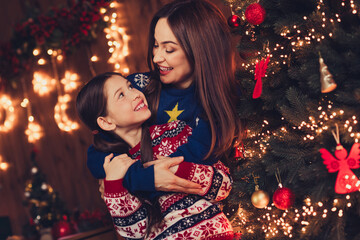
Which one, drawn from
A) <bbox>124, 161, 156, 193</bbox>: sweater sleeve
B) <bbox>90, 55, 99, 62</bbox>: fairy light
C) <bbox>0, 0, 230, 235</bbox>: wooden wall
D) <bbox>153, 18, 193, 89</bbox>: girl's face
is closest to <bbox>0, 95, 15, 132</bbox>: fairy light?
<bbox>0, 0, 230, 235</bbox>: wooden wall

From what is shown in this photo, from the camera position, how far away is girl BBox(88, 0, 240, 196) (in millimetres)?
1630

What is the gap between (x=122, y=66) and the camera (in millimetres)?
3076

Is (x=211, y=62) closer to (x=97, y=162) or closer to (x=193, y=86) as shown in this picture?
(x=193, y=86)

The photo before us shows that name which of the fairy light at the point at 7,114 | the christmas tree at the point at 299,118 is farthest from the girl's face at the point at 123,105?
the fairy light at the point at 7,114

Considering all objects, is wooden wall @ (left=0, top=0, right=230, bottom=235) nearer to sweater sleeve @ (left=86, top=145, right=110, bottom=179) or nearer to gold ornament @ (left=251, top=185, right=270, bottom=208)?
sweater sleeve @ (left=86, top=145, right=110, bottom=179)

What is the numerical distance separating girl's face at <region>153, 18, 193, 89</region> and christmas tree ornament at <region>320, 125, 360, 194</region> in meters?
0.76

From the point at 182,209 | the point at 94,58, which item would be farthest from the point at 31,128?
the point at 182,209

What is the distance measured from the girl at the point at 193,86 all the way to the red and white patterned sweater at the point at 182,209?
49 millimetres

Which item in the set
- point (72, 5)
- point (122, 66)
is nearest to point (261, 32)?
point (122, 66)

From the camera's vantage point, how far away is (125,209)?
1618mm

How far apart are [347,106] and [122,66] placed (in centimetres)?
204

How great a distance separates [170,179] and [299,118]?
1.74 ft

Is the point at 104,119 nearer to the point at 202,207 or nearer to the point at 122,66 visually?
the point at 202,207

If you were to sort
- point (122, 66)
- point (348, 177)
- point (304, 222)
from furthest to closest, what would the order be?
point (122, 66), point (304, 222), point (348, 177)
